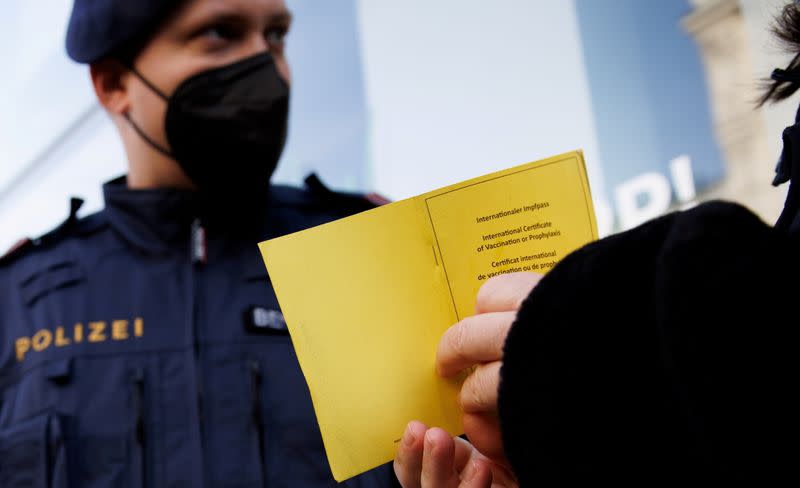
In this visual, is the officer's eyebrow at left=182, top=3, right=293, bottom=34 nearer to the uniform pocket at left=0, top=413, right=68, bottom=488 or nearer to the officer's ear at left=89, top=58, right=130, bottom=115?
the officer's ear at left=89, top=58, right=130, bottom=115

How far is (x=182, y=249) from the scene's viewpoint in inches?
48.7

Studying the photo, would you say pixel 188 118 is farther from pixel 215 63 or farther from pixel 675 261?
pixel 675 261

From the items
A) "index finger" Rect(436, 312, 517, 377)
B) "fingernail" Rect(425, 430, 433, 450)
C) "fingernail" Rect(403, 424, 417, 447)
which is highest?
"index finger" Rect(436, 312, 517, 377)

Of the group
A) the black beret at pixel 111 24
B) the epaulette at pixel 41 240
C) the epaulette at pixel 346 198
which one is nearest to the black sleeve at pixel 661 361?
the epaulette at pixel 346 198

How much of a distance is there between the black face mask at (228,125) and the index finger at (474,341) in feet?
2.66

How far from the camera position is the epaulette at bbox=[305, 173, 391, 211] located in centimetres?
135

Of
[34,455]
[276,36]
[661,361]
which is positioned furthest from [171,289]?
[661,361]

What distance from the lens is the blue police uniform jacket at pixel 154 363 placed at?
3.51 feet

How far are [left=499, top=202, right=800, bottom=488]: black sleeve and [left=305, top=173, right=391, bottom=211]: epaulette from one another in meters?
0.93

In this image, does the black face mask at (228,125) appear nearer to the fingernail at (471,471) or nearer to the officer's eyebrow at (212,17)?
the officer's eyebrow at (212,17)

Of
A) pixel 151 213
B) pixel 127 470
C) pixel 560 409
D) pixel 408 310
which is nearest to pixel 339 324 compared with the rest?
pixel 408 310

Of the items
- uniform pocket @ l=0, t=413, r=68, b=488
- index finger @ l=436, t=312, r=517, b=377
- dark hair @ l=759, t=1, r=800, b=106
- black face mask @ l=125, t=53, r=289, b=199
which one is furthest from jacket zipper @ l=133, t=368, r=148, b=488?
dark hair @ l=759, t=1, r=800, b=106

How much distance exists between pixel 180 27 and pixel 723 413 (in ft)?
3.83

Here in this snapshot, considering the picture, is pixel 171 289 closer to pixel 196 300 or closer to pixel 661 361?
pixel 196 300
